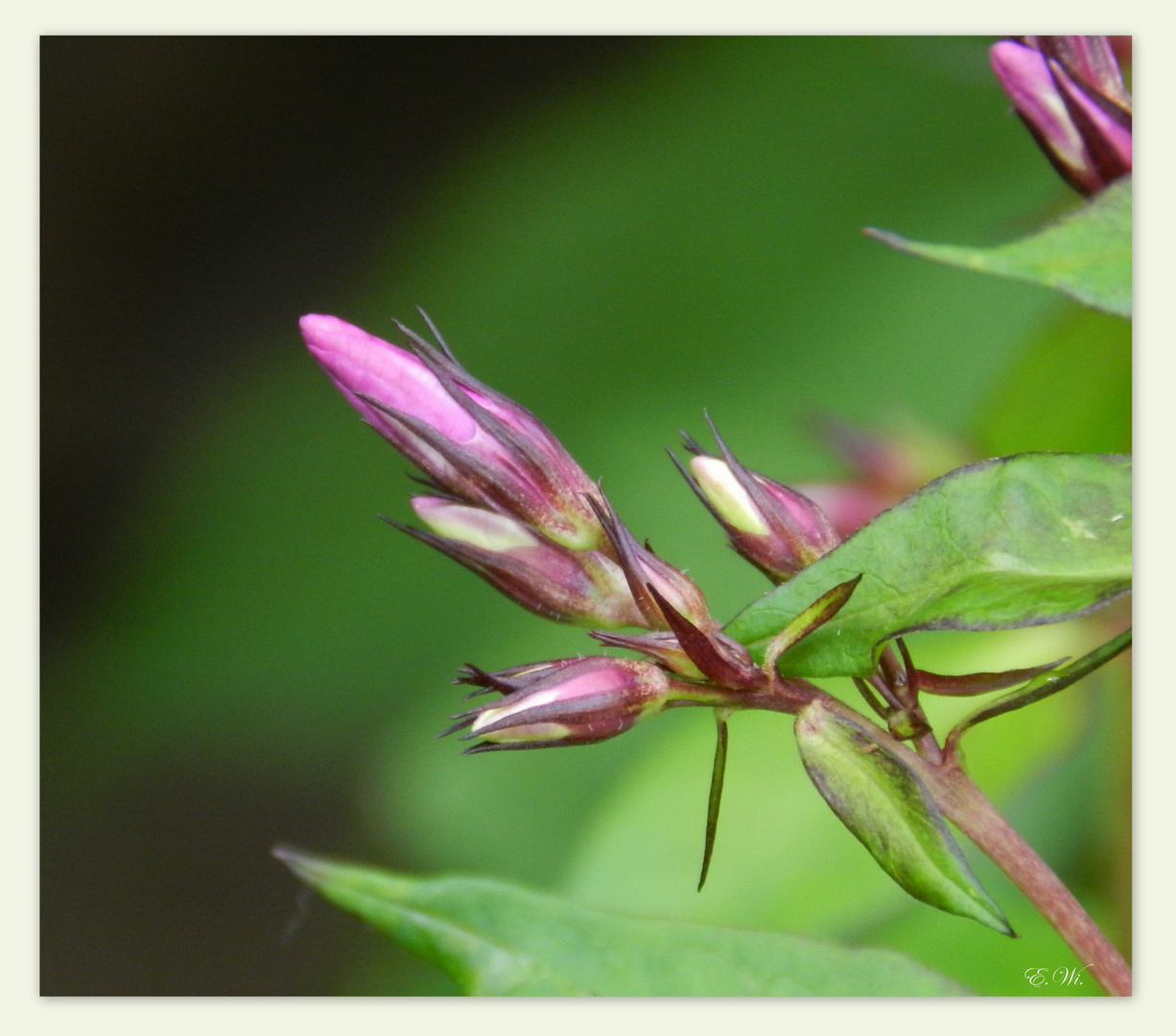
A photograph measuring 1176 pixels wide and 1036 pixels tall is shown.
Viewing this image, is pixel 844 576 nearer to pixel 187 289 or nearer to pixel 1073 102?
pixel 1073 102

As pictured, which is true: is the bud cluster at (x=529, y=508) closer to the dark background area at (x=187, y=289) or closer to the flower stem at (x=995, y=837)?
the flower stem at (x=995, y=837)

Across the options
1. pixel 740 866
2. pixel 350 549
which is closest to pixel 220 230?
pixel 350 549

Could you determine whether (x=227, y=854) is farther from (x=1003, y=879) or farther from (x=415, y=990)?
(x=1003, y=879)

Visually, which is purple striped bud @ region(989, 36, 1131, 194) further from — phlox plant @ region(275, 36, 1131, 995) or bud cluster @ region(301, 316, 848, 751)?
bud cluster @ region(301, 316, 848, 751)
